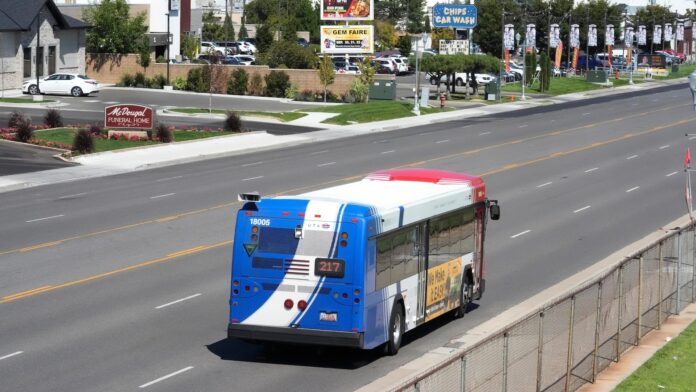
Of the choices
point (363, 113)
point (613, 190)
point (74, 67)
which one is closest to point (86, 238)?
point (613, 190)

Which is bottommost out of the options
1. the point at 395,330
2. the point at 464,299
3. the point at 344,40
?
the point at 464,299

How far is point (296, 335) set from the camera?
17969 mm

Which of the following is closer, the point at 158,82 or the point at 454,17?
the point at 158,82

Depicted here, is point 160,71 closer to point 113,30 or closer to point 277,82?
point 113,30

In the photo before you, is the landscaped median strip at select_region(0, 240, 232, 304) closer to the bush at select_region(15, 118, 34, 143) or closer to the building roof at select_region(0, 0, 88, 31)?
the bush at select_region(15, 118, 34, 143)

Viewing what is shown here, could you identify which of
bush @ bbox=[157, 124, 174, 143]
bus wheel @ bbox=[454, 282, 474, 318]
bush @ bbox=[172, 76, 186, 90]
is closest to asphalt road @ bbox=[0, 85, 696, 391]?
bus wheel @ bbox=[454, 282, 474, 318]

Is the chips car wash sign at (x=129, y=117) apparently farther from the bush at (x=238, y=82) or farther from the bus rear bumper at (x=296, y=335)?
the bus rear bumper at (x=296, y=335)

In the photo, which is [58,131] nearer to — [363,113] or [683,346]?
[363,113]

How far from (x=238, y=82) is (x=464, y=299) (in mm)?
65160

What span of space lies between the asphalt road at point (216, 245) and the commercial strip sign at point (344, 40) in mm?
28720

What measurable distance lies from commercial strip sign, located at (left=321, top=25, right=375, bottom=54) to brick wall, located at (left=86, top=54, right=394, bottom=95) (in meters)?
4.24

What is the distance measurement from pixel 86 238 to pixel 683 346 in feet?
52.1

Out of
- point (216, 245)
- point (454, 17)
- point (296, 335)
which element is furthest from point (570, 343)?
point (454, 17)

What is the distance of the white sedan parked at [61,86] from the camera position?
79438 millimetres
